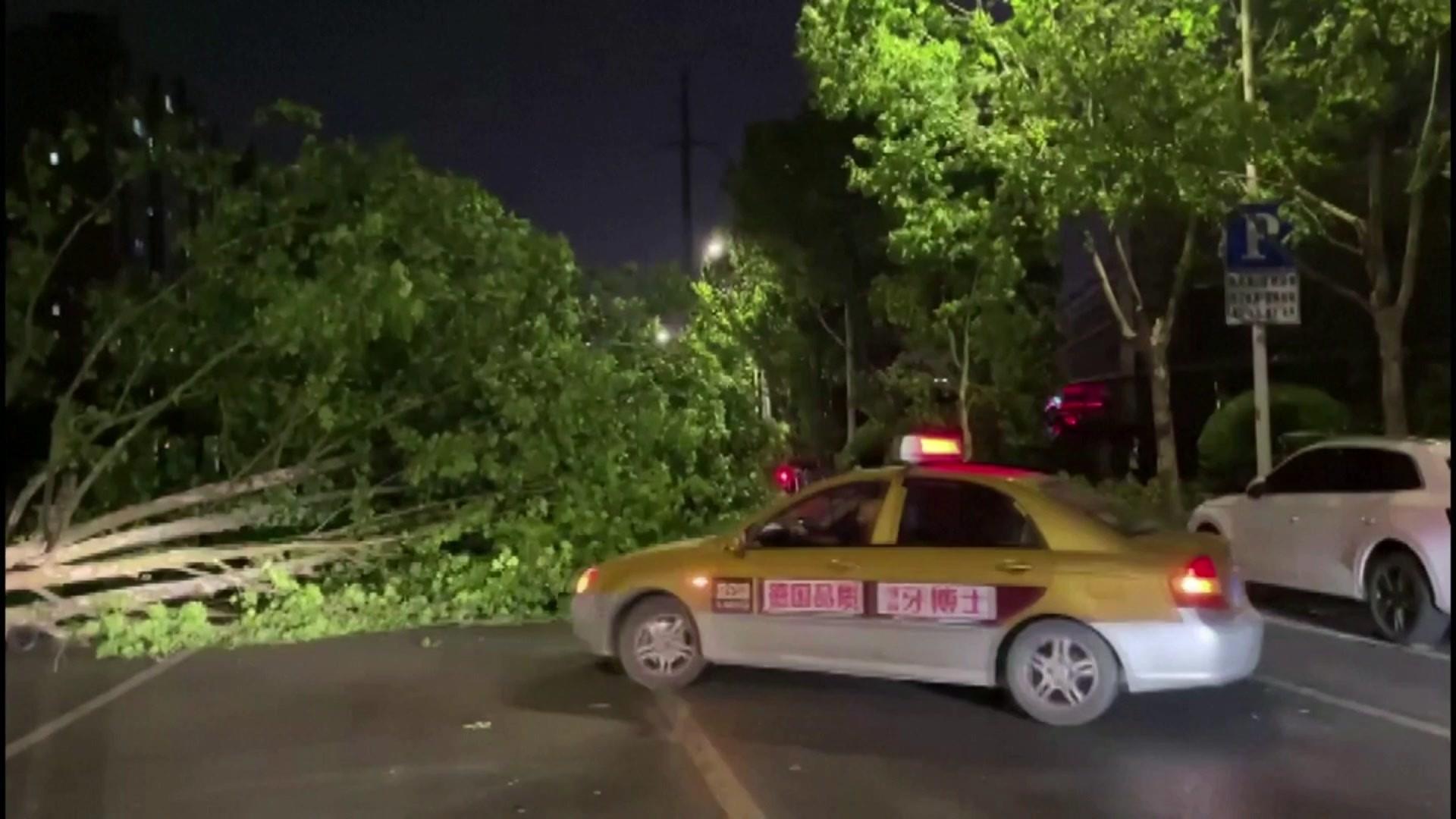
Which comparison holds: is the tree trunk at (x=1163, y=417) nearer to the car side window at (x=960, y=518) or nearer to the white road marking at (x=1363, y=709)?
the white road marking at (x=1363, y=709)

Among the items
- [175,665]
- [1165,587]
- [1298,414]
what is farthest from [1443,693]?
[1298,414]

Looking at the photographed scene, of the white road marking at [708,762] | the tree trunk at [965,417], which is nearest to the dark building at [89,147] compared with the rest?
the white road marking at [708,762]

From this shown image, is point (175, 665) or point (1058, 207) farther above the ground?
point (1058, 207)

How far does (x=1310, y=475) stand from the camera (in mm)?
11477

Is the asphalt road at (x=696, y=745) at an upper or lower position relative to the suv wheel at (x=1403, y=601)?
lower

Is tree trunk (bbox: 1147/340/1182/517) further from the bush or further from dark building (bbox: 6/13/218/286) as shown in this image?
dark building (bbox: 6/13/218/286)

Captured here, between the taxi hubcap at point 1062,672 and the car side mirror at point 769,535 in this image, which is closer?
the taxi hubcap at point 1062,672

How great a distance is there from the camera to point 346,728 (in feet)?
26.6

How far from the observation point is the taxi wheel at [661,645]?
8.96 metres

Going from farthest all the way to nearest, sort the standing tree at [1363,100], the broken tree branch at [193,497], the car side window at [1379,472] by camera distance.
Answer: the standing tree at [1363,100], the broken tree branch at [193,497], the car side window at [1379,472]

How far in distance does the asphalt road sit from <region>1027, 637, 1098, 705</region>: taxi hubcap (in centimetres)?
20

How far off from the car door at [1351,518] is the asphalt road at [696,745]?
0.91 meters

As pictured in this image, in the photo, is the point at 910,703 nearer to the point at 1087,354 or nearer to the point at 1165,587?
the point at 1165,587

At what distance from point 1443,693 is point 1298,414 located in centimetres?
1494
